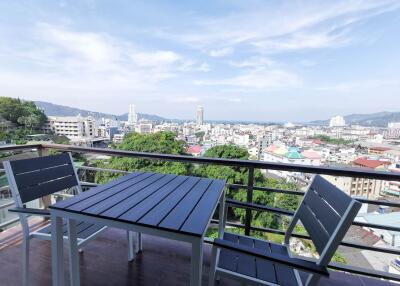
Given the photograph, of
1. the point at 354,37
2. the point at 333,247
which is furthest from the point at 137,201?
the point at 354,37

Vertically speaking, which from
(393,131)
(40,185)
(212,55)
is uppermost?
(212,55)

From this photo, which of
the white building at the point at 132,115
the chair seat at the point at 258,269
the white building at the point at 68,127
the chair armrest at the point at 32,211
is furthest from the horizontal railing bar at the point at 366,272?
the white building at the point at 132,115

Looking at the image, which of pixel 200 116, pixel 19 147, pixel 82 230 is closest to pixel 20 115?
pixel 19 147

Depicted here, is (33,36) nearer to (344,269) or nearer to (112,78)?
(112,78)

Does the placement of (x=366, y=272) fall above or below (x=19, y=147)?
below

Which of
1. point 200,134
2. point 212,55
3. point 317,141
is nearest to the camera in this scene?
point 317,141

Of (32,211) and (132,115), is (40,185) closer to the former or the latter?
(32,211)

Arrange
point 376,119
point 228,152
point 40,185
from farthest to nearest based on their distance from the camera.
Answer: point 376,119
point 228,152
point 40,185

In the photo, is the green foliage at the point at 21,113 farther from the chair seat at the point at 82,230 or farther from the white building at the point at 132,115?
the white building at the point at 132,115
